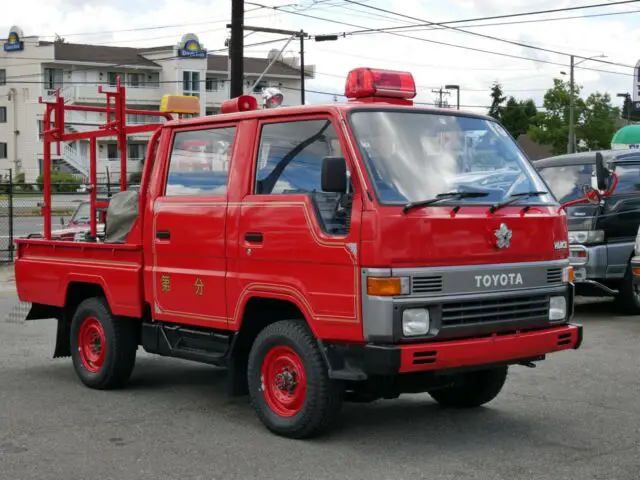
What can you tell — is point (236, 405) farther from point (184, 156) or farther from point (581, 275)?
point (581, 275)

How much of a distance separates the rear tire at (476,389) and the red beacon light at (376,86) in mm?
2143

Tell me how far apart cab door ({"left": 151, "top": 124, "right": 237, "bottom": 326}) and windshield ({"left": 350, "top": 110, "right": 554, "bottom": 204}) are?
51.0 inches

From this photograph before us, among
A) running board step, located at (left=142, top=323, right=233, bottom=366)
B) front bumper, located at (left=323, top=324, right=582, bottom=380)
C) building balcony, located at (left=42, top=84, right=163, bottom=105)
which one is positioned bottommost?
running board step, located at (left=142, top=323, right=233, bottom=366)

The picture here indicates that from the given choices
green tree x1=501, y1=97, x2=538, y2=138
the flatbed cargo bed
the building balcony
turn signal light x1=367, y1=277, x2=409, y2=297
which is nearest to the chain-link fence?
the flatbed cargo bed

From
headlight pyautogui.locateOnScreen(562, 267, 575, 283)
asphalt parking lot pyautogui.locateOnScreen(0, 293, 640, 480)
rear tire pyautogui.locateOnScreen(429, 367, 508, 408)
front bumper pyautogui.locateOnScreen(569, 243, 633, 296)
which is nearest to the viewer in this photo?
asphalt parking lot pyautogui.locateOnScreen(0, 293, 640, 480)

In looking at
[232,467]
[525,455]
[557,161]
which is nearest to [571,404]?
[525,455]

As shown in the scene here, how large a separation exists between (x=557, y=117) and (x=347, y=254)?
206 feet

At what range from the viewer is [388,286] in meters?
5.83

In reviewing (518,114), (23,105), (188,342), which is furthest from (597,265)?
(518,114)

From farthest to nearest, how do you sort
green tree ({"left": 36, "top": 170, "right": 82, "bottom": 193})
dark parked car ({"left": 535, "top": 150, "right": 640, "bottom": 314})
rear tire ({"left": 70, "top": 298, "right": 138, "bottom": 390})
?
green tree ({"left": 36, "top": 170, "right": 82, "bottom": 193})
dark parked car ({"left": 535, "top": 150, "right": 640, "bottom": 314})
rear tire ({"left": 70, "top": 298, "right": 138, "bottom": 390})

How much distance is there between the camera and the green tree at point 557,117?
64.8 meters

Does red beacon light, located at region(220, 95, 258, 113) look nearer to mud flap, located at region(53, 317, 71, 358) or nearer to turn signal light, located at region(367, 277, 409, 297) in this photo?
turn signal light, located at region(367, 277, 409, 297)

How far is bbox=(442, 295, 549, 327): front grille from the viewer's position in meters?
6.04

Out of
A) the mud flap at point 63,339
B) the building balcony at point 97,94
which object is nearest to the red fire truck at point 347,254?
the mud flap at point 63,339
